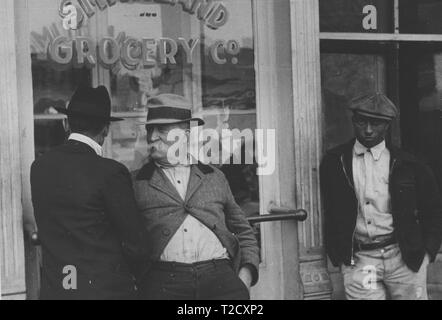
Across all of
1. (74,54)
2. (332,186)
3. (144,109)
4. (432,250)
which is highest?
(74,54)

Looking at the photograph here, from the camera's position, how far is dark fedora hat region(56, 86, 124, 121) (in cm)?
390

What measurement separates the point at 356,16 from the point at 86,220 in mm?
2297

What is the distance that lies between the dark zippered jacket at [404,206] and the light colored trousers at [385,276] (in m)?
0.05

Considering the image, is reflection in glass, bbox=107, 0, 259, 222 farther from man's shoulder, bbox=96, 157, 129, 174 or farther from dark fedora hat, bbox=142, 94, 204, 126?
man's shoulder, bbox=96, 157, 129, 174

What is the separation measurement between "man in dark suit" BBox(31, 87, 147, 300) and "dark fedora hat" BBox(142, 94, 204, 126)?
45cm

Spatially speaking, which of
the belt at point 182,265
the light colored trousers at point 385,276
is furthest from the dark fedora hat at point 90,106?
the light colored trousers at point 385,276

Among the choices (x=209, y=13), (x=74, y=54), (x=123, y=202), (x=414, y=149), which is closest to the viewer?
(x=123, y=202)

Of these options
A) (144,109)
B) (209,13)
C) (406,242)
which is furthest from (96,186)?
(406,242)

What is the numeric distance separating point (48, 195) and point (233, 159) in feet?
4.38

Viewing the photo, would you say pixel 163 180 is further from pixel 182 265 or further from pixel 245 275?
pixel 245 275

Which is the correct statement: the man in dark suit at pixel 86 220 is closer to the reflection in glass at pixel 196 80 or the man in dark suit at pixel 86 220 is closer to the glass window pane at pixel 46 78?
the glass window pane at pixel 46 78

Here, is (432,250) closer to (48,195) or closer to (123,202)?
(123,202)

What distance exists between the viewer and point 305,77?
481 cm

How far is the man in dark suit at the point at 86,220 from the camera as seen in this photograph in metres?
3.71
